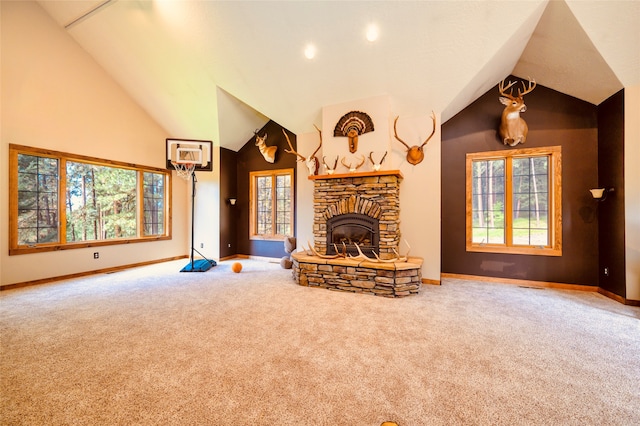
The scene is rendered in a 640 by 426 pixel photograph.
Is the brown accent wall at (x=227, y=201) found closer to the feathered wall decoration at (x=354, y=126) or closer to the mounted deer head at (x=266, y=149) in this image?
the mounted deer head at (x=266, y=149)

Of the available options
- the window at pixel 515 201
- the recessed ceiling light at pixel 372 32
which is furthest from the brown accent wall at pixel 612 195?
the recessed ceiling light at pixel 372 32

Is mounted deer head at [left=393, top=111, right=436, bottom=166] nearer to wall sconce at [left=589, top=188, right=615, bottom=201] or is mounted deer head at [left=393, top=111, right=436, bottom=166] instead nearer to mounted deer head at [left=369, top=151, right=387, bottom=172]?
mounted deer head at [left=369, top=151, right=387, bottom=172]

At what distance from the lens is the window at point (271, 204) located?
613 centimetres

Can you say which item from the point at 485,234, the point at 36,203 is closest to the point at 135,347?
the point at 36,203

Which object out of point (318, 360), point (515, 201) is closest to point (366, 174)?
point (515, 201)

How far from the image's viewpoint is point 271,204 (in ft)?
20.6

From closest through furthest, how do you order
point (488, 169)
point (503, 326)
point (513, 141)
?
point (503, 326) < point (513, 141) < point (488, 169)

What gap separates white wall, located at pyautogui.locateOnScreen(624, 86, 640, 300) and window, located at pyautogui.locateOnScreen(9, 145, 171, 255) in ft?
26.9

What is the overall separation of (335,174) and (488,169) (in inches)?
108

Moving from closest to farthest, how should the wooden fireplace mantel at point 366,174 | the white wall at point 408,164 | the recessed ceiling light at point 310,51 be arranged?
the recessed ceiling light at point 310,51 → the wooden fireplace mantel at point 366,174 → the white wall at point 408,164

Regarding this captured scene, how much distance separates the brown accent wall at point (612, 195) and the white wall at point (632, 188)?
5 cm

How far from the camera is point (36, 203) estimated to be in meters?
4.22

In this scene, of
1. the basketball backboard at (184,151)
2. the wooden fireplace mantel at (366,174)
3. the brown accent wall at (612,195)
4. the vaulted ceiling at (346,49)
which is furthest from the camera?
the basketball backboard at (184,151)

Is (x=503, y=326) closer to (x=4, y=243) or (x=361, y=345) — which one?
(x=361, y=345)
